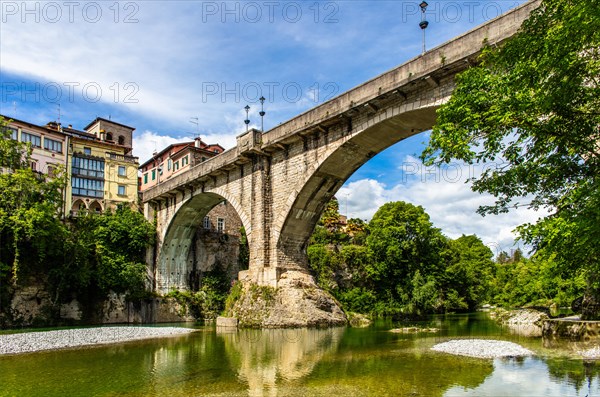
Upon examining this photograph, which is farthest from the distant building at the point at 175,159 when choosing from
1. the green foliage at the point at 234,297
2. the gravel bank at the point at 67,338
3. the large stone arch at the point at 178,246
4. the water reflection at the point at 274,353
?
the water reflection at the point at 274,353

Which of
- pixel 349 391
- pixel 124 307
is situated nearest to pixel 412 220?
pixel 124 307

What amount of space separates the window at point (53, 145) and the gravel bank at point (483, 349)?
136 feet

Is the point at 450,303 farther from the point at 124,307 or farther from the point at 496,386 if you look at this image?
the point at 496,386

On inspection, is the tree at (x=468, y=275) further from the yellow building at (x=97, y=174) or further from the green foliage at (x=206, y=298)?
the yellow building at (x=97, y=174)

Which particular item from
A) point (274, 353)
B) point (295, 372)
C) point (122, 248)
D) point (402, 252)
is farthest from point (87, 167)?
point (295, 372)

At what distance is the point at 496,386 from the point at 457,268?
40.1 meters

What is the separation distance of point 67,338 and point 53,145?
98.8ft

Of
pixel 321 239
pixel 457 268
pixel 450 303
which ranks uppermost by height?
pixel 321 239

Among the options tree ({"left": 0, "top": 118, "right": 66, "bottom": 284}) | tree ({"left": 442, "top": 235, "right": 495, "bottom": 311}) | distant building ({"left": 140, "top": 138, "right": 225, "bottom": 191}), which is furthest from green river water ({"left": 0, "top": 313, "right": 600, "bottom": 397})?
distant building ({"left": 140, "top": 138, "right": 225, "bottom": 191})

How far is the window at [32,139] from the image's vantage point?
4325 centimetres

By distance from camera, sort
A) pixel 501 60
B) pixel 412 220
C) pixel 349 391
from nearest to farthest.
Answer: pixel 501 60 < pixel 349 391 < pixel 412 220

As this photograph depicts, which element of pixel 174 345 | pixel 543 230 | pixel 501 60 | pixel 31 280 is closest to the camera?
pixel 543 230

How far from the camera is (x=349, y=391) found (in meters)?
9.77

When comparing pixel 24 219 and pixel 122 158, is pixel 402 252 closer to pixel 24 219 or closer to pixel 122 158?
pixel 24 219
